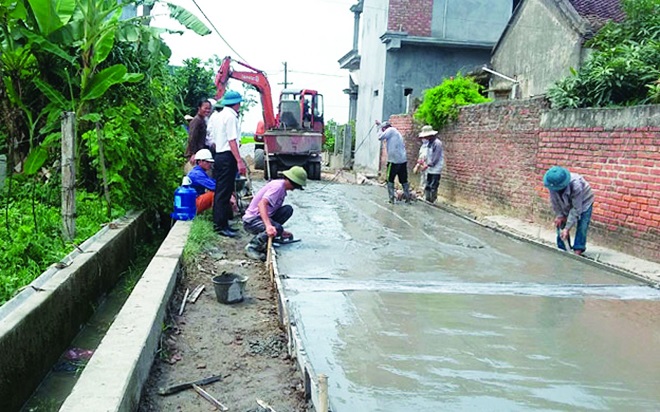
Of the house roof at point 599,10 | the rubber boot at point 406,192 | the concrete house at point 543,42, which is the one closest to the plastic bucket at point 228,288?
the rubber boot at point 406,192

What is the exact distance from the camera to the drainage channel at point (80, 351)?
13.4ft

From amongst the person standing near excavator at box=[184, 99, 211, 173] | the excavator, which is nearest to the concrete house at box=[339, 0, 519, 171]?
the excavator

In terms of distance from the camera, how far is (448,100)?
12.5m

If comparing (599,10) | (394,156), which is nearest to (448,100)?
(394,156)

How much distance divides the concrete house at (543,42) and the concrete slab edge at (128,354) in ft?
32.2

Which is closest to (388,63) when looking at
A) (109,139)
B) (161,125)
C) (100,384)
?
(161,125)

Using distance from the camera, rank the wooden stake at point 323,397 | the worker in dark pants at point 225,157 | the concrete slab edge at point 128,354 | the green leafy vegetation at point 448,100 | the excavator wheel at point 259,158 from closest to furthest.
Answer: the wooden stake at point 323,397
the concrete slab edge at point 128,354
the worker in dark pants at point 225,157
the green leafy vegetation at point 448,100
the excavator wheel at point 259,158

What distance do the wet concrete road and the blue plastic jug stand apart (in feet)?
5.37

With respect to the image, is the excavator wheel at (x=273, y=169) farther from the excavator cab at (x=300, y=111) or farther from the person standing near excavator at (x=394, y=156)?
the person standing near excavator at (x=394, y=156)

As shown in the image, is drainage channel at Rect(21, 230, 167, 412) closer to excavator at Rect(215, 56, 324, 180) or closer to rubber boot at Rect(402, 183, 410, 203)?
rubber boot at Rect(402, 183, 410, 203)

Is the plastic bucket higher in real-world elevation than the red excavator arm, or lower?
lower

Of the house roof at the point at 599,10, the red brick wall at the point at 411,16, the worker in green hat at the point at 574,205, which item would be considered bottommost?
the worker in green hat at the point at 574,205

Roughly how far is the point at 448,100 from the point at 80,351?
947 cm

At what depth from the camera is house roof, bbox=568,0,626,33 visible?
12.9 m
